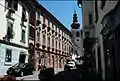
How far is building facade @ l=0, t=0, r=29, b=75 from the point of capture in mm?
22969

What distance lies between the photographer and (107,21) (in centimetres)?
1032

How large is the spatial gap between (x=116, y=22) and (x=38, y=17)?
26758 millimetres

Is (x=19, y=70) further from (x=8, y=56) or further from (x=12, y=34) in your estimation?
(x=12, y=34)

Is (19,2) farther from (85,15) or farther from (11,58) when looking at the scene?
(85,15)

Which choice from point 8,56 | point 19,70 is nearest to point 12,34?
point 8,56

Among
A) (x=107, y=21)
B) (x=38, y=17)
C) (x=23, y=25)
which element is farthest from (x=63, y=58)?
(x=107, y=21)

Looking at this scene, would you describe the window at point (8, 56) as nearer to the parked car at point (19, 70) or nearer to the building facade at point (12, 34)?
the building facade at point (12, 34)

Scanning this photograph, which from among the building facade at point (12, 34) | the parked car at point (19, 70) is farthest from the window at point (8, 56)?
the parked car at point (19, 70)

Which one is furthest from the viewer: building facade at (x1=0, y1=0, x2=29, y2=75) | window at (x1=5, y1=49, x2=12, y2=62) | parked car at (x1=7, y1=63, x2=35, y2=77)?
window at (x1=5, y1=49, x2=12, y2=62)

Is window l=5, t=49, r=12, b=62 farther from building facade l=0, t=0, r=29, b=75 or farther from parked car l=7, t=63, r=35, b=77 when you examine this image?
parked car l=7, t=63, r=35, b=77

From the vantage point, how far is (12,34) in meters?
24.8

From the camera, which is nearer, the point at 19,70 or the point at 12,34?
the point at 19,70

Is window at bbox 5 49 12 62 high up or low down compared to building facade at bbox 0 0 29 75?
down

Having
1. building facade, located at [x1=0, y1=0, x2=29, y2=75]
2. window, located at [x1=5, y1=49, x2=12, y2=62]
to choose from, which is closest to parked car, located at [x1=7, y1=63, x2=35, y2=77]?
building facade, located at [x1=0, y1=0, x2=29, y2=75]
